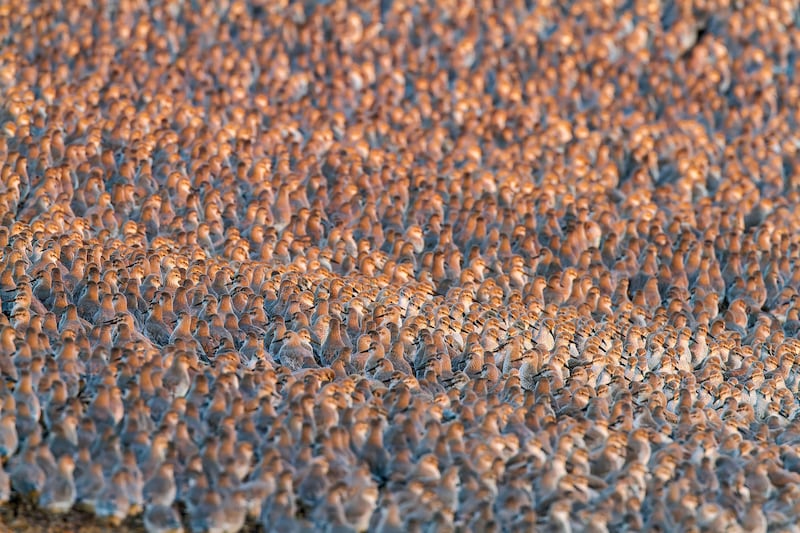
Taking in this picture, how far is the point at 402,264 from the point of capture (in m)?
8.18

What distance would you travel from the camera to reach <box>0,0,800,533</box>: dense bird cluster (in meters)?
6.11

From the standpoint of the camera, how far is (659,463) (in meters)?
6.29

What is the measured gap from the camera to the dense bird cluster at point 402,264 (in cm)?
611

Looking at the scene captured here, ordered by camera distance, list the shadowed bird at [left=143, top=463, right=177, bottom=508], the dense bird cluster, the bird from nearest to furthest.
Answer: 1. the shadowed bird at [left=143, top=463, right=177, bottom=508]
2. the dense bird cluster
3. the bird

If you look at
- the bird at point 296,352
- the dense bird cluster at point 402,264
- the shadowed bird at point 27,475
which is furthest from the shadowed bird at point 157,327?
the shadowed bird at point 27,475

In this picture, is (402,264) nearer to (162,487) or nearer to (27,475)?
(162,487)

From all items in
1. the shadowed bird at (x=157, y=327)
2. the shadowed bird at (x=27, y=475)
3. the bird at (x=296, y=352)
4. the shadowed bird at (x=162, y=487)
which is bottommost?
the shadowed bird at (x=27, y=475)

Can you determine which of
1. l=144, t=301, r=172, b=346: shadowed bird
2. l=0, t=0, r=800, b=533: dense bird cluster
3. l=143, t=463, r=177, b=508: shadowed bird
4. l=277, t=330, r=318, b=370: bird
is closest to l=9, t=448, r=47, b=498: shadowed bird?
l=0, t=0, r=800, b=533: dense bird cluster

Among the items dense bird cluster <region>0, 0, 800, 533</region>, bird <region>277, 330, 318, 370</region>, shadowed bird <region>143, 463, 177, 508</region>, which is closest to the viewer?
shadowed bird <region>143, 463, 177, 508</region>

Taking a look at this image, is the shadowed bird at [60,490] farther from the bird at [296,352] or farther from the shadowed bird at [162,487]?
the bird at [296,352]

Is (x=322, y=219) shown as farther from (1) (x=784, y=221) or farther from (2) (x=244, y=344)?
(1) (x=784, y=221)

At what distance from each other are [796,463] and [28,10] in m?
8.16

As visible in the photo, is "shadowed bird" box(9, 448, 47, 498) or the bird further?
the bird

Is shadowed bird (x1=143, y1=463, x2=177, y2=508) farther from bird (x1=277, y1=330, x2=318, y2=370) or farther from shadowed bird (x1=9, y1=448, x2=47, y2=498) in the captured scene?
bird (x1=277, y1=330, x2=318, y2=370)
